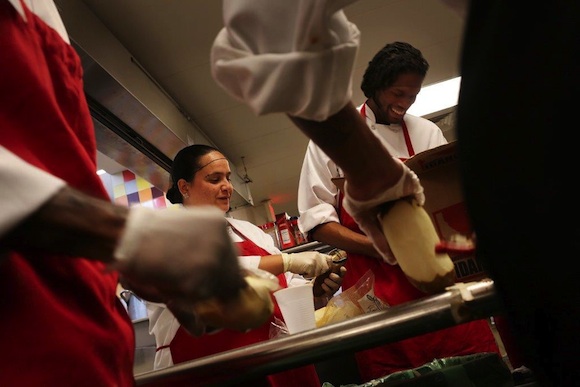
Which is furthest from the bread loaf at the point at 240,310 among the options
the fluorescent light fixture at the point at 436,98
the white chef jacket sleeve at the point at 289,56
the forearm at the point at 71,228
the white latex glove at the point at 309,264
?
the fluorescent light fixture at the point at 436,98

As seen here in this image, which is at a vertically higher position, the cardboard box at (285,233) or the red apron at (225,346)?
the cardboard box at (285,233)

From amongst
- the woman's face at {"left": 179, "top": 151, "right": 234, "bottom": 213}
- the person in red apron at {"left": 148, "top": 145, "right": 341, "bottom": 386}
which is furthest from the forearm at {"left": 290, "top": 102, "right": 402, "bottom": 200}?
the woman's face at {"left": 179, "top": 151, "right": 234, "bottom": 213}

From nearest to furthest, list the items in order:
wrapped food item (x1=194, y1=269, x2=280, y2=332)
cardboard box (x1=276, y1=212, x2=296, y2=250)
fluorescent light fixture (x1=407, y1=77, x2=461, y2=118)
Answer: wrapped food item (x1=194, y1=269, x2=280, y2=332) → cardboard box (x1=276, y1=212, x2=296, y2=250) → fluorescent light fixture (x1=407, y1=77, x2=461, y2=118)

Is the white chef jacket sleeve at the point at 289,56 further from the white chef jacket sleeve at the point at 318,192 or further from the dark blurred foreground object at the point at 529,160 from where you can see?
the white chef jacket sleeve at the point at 318,192

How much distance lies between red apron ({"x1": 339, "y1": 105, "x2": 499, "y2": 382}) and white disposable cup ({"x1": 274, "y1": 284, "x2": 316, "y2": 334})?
38 cm

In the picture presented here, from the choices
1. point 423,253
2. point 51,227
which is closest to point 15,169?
point 51,227

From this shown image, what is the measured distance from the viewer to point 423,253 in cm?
62

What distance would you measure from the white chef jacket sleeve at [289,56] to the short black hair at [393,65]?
1.01m

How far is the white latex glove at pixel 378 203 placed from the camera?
62 cm

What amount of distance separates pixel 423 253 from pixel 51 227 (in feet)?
1.51

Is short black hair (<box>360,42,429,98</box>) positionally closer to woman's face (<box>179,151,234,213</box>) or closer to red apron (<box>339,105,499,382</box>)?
red apron (<box>339,105,499,382</box>)

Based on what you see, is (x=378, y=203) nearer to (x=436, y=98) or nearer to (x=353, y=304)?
(x=353, y=304)

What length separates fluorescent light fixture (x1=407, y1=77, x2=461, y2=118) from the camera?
13.0 feet

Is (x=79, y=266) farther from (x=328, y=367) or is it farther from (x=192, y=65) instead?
(x=192, y=65)
